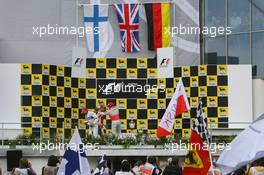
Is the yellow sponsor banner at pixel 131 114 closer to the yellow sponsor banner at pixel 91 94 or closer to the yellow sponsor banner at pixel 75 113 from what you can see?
the yellow sponsor banner at pixel 91 94

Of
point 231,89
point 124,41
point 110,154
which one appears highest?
point 124,41

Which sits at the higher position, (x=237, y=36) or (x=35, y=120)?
(x=237, y=36)

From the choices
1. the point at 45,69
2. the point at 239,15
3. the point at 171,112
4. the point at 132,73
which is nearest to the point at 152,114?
the point at 132,73

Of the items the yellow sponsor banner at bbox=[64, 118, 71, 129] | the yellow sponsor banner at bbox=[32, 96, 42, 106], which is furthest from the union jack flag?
the yellow sponsor banner at bbox=[32, 96, 42, 106]

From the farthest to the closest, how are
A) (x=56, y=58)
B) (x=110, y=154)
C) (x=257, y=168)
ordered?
(x=56, y=58) → (x=110, y=154) → (x=257, y=168)

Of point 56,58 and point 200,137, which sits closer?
point 200,137

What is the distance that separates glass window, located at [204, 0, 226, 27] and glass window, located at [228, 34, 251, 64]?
30.1 inches

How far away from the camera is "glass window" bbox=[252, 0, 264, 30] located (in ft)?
103

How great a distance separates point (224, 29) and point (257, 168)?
19322 mm

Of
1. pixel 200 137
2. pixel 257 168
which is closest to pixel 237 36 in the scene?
pixel 200 137

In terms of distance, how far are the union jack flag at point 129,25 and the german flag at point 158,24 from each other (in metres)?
0.48

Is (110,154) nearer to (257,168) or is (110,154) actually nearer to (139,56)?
(139,56)

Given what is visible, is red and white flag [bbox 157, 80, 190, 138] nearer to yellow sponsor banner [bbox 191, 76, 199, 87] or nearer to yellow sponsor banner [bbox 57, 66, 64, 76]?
yellow sponsor banner [bbox 191, 76, 199, 87]

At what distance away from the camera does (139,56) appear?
3183cm
